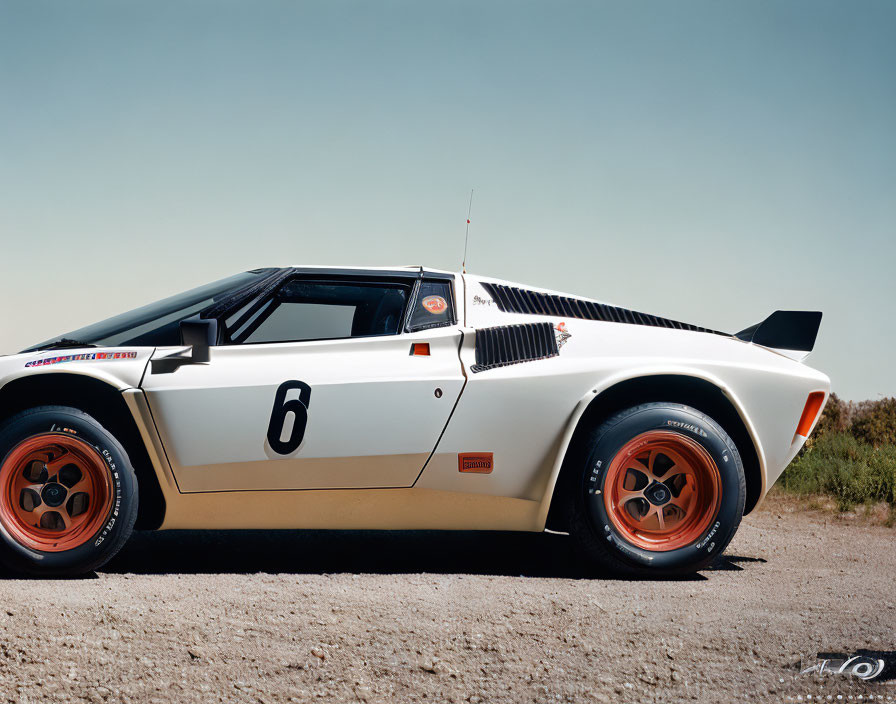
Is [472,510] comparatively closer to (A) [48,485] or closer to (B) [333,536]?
(B) [333,536]

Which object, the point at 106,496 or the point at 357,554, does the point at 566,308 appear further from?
the point at 106,496

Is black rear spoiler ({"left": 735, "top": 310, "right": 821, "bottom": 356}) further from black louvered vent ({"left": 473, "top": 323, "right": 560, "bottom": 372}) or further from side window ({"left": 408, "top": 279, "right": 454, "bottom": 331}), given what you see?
side window ({"left": 408, "top": 279, "right": 454, "bottom": 331})

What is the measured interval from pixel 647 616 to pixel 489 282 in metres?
1.95

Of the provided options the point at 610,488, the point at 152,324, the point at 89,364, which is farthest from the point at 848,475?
the point at 89,364

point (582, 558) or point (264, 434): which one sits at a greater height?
point (264, 434)

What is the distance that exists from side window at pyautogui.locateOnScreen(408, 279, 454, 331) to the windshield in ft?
3.01

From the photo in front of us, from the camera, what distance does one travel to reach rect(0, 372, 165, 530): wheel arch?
14.2 feet

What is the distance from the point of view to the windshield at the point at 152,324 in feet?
14.6


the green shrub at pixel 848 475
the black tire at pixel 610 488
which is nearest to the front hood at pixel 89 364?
the black tire at pixel 610 488

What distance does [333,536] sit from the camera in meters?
5.62

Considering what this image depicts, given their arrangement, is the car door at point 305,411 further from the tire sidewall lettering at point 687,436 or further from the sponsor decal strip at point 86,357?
the tire sidewall lettering at point 687,436

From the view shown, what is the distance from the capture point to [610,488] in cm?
438

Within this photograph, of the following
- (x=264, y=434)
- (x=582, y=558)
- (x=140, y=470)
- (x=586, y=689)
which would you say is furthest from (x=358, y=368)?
(x=586, y=689)

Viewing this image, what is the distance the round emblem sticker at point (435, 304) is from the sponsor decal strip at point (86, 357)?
1.51 m
